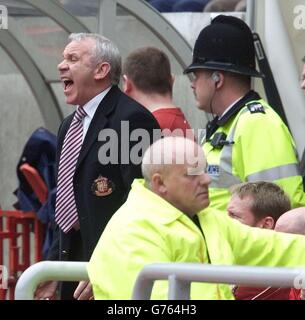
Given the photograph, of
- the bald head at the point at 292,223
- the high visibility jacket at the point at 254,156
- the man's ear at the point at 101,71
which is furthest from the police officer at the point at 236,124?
the bald head at the point at 292,223

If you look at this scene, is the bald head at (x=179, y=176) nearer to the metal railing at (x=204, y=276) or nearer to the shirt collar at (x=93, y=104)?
the metal railing at (x=204, y=276)

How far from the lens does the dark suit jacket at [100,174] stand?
6047mm

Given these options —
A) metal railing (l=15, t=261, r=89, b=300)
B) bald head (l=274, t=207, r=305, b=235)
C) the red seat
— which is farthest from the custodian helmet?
the red seat

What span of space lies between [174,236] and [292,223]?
798 millimetres

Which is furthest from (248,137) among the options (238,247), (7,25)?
(7,25)

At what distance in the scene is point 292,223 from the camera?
5457mm

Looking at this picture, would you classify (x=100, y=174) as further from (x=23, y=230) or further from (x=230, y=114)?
(x=23, y=230)

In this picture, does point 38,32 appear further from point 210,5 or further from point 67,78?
point 67,78

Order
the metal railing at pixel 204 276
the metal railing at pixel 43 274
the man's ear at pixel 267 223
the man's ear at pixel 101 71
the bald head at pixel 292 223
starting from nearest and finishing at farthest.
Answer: the metal railing at pixel 204 276 → the metal railing at pixel 43 274 → the bald head at pixel 292 223 → the man's ear at pixel 267 223 → the man's ear at pixel 101 71

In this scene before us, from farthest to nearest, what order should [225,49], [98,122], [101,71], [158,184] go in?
[225,49] < [101,71] < [98,122] < [158,184]

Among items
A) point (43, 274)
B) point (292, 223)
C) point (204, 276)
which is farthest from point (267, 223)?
point (204, 276)

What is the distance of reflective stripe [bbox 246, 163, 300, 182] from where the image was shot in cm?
628

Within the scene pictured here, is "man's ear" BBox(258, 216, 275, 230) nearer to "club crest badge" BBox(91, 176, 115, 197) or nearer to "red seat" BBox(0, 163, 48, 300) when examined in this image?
"club crest badge" BBox(91, 176, 115, 197)

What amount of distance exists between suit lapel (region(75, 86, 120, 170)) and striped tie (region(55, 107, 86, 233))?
64mm
